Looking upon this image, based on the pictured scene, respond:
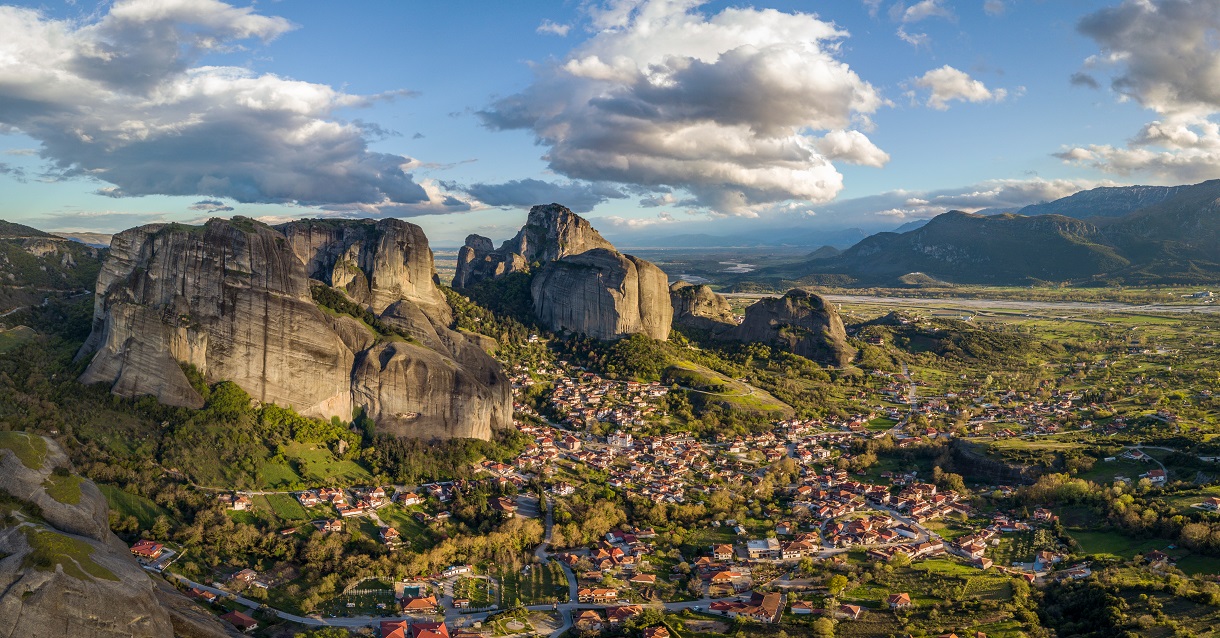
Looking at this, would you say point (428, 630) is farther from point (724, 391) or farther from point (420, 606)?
point (724, 391)

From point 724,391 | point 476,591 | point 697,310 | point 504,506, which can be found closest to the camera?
point 476,591

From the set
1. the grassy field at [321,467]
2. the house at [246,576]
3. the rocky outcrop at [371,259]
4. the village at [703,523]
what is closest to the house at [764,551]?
the village at [703,523]

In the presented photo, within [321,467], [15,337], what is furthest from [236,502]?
[15,337]

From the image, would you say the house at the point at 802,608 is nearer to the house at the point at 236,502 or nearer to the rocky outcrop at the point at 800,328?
the house at the point at 236,502

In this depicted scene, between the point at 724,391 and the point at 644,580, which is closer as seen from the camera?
the point at 644,580

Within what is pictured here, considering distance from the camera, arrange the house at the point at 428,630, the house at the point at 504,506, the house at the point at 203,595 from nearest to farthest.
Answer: the house at the point at 428,630, the house at the point at 203,595, the house at the point at 504,506

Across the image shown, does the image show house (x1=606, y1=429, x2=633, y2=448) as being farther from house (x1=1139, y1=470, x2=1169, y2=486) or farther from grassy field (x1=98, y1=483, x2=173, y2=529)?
house (x1=1139, y1=470, x2=1169, y2=486)
